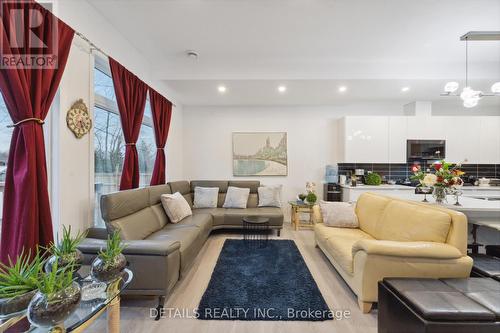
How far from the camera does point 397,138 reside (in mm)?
4418

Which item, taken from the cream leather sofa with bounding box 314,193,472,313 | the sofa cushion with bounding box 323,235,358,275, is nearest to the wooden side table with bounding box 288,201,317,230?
the sofa cushion with bounding box 323,235,358,275

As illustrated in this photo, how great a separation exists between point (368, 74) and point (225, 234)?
3.66 metres

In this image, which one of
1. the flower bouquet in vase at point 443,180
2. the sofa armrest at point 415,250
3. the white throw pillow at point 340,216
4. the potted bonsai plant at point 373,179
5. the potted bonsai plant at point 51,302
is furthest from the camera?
the potted bonsai plant at point 373,179

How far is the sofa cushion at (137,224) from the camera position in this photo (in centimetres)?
219

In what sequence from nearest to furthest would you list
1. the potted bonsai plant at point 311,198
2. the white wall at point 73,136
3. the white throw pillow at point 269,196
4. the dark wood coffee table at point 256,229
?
the white wall at point 73,136, the dark wood coffee table at point 256,229, the potted bonsai plant at point 311,198, the white throw pillow at point 269,196

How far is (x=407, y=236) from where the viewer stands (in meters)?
2.16

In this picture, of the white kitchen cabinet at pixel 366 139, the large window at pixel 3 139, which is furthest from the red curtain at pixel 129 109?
the white kitchen cabinet at pixel 366 139

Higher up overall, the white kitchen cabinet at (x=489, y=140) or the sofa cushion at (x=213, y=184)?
the white kitchen cabinet at (x=489, y=140)

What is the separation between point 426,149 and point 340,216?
2.90 m

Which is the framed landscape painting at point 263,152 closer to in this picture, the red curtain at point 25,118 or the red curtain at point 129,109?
the red curtain at point 129,109

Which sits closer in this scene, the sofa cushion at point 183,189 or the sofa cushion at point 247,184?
the sofa cushion at point 183,189

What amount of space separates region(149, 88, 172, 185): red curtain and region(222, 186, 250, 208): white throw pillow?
128cm

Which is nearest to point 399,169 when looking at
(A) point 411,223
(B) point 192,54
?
(A) point 411,223

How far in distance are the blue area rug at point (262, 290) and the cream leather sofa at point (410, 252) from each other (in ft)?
1.34
